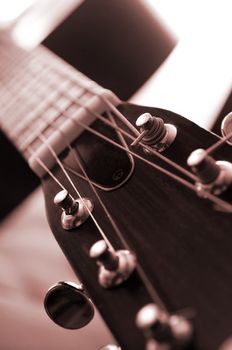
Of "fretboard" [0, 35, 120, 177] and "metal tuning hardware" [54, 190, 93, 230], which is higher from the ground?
"fretboard" [0, 35, 120, 177]

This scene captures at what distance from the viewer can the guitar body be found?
1.83ft

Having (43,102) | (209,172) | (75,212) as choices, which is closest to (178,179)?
(209,172)

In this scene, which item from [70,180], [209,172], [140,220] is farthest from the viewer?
[70,180]

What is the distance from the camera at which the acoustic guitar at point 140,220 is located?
0.56 m

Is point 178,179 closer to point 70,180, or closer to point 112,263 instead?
point 112,263

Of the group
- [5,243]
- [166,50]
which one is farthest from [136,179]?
[5,243]

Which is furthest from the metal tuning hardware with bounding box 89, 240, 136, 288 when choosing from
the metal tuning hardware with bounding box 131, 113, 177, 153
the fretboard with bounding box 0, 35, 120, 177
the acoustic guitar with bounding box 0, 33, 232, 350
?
the fretboard with bounding box 0, 35, 120, 177

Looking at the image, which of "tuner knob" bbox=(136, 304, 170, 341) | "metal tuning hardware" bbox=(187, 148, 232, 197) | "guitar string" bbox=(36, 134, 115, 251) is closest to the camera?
"tuner knob" bbox=(136, 304, 170, 341)

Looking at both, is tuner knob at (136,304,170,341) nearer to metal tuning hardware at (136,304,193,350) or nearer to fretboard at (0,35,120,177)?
metal tuning hardware at (136,304,193,350)

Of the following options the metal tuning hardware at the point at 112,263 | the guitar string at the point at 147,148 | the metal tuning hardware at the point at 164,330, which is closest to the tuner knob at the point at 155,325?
the metal tuning hardware at the point at 164,330

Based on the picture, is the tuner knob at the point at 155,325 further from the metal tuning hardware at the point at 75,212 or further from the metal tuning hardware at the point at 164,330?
the metal tuning hardware at the point at 75,212

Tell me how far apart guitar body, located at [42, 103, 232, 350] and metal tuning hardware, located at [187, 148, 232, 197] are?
2 cm

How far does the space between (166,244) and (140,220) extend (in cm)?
8

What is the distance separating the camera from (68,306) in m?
0.76
